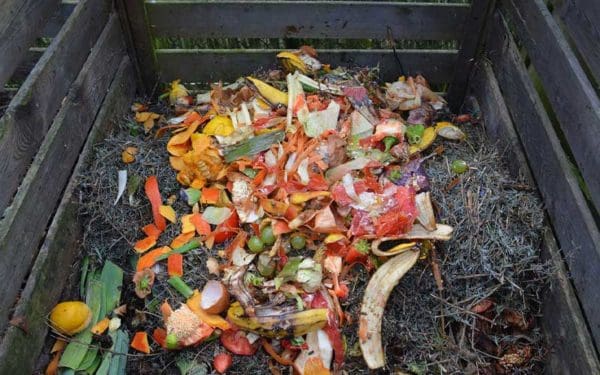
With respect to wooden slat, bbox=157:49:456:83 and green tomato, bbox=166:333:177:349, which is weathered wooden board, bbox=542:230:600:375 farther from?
green tomato, bbox=166:333:177:349

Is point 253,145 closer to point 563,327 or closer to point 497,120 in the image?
point 497,120

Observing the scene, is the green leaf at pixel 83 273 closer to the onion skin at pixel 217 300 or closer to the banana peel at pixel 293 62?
the onion skin at pixel 217 300

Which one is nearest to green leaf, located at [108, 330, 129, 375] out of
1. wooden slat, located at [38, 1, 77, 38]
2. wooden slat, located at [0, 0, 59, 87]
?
wooden slat, located at [0, 0, 59, 87]

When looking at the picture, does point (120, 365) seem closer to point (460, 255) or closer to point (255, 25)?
point (460, 255)

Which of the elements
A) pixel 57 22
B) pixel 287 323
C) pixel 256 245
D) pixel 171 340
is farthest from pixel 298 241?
pixel 57 22

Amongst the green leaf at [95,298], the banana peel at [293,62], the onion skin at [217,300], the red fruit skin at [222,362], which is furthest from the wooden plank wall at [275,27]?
the red fruit skin at [222,362]

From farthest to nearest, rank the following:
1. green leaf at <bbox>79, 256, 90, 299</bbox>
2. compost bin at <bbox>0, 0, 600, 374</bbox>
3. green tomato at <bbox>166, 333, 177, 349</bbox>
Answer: green leaf at <bbox>79, 256, 90, 299</bbox>, green tomato at <bbox>166, 333, 177, 349</bbox>, compost bin at <bbox>0, 0, 600, 374</bbox>
